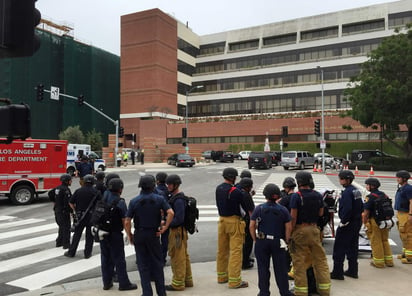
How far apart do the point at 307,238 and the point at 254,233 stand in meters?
0.81

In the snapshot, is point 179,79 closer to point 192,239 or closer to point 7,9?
point 192,239

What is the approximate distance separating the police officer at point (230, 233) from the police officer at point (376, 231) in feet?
8.24

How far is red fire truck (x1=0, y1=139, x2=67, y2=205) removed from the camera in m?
13.9

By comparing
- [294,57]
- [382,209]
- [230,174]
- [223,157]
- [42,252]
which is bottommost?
[42,252]

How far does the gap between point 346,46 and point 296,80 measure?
32.2 feet

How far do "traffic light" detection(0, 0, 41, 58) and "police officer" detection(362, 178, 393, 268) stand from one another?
19.7 ft

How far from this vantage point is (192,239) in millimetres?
9016

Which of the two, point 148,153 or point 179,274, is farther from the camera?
point 148,153

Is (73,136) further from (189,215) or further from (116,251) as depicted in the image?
(189,215)

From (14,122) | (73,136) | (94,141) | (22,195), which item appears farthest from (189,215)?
(94,141)

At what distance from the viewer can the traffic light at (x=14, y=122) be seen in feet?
10.2

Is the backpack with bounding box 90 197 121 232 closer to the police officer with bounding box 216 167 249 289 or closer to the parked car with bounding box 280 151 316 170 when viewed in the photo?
the police officer with bounding box 216 167 249 289

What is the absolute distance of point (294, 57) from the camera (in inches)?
2537

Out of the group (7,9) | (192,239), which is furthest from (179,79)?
(7,9)
